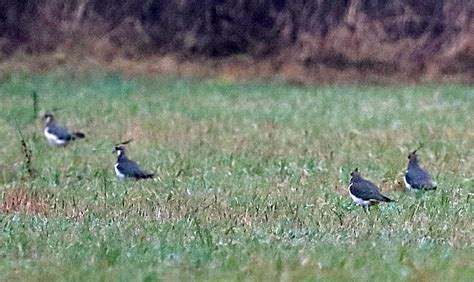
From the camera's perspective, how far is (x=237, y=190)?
44.7ft

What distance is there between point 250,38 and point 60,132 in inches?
660

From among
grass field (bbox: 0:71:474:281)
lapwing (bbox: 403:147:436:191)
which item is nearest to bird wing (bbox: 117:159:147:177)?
grass field (bbox: 0:71:474:281)

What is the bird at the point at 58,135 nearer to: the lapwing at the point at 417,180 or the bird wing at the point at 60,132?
the bird wing at the point at 60,132

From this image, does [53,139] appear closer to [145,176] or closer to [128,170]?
[128,170]

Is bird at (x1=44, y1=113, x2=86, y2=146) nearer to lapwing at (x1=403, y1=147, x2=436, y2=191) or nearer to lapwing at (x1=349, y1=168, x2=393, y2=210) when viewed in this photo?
lapwing at (x1=403, y1=147, x2=436, y2=191)

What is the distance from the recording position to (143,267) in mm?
8836

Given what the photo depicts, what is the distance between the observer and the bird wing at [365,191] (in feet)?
40.2

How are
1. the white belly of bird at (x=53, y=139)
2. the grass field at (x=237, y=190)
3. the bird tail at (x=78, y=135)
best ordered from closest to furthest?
the grass field at (x=237, y=190) < the white belly of bird at (x=53, y=139) < the bird tail at (x=78, y=135)

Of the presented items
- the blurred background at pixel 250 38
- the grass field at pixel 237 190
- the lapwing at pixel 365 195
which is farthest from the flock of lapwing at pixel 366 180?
the blurred background at pixel 250 38

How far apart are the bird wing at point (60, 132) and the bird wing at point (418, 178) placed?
5863mm

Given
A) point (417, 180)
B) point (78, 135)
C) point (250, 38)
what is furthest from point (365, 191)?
point (250, 38)

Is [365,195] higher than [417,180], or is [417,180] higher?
[365,195]

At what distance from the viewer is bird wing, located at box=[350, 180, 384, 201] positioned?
12.3 meters

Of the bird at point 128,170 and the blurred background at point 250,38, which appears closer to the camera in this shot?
the bird at point 128,170
